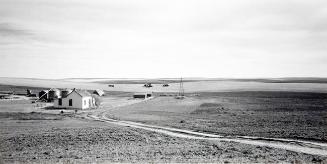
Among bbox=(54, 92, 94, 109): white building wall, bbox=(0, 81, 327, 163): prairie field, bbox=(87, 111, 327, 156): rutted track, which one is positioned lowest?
bbox=(87, 111, 327, 156): rutted track

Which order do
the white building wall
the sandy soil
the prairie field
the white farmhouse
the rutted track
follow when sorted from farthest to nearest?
A: 1. the white farmhouse
2. the white building wall
3. the rutted track
4. the prairie field
5. the sandy soil

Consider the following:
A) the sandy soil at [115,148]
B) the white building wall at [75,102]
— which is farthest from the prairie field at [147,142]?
the white building wall at [75,102]

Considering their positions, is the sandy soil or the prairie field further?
the prairie field

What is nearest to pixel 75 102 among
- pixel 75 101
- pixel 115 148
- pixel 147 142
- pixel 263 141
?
pixel 75 101

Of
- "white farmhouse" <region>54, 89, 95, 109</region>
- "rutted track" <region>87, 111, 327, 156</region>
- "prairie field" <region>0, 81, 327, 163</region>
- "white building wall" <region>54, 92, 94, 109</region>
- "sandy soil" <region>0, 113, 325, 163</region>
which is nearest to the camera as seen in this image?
"sandy soil" <region>0, 113, 325, 163</region>

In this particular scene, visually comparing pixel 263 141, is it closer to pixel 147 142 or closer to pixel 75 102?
pixel 147 142

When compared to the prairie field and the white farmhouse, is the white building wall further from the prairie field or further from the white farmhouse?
the prairie field

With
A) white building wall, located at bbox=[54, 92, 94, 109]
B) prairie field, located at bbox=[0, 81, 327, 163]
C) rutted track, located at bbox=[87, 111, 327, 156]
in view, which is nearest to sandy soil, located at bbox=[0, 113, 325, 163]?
prairie field, located at bbox=[0, 81, 327, 163]

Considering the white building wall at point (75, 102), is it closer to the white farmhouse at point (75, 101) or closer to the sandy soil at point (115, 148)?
the white farmhouse at point (75, 101)

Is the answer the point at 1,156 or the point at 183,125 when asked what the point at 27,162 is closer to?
the point at 1,156
